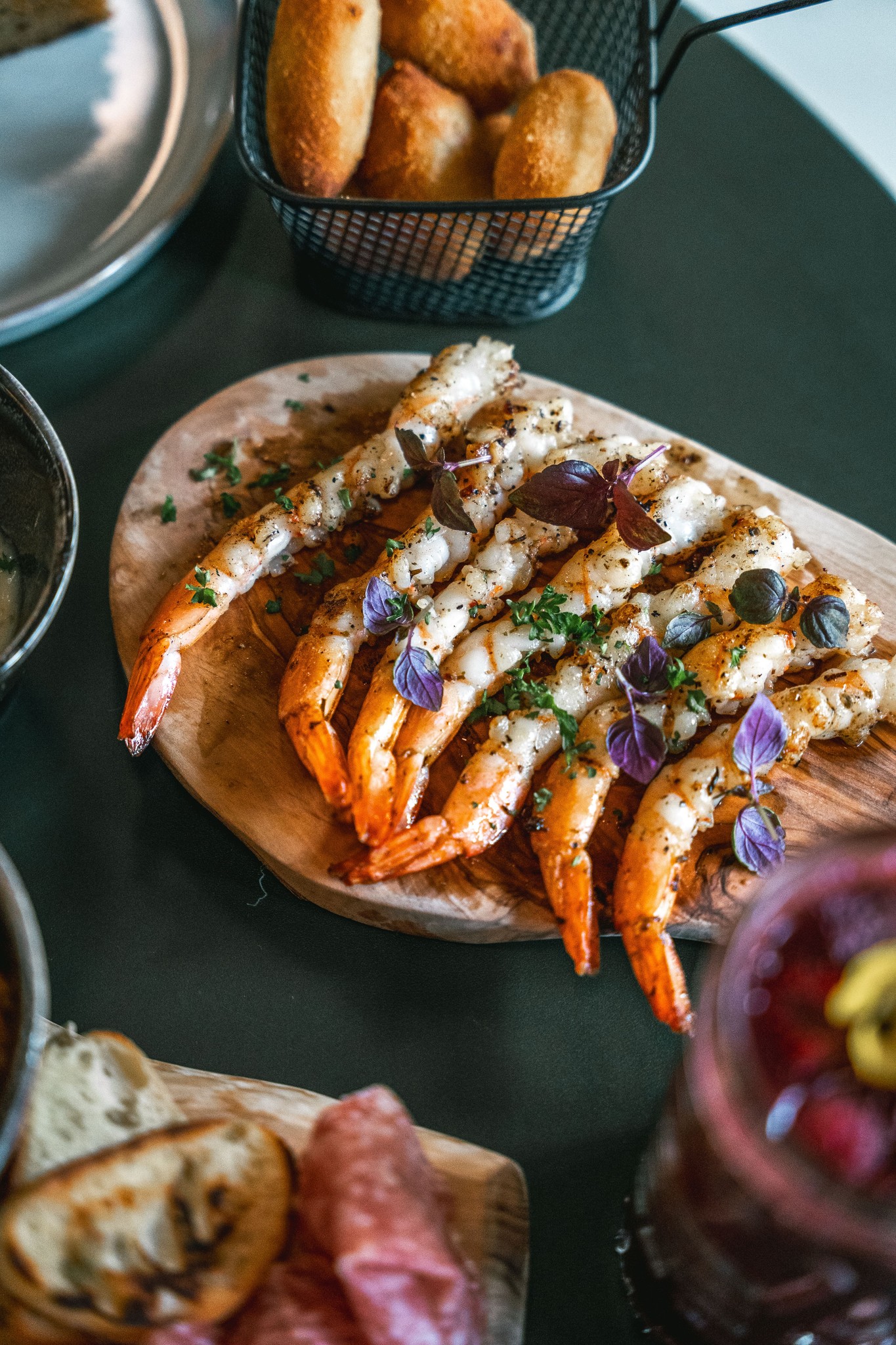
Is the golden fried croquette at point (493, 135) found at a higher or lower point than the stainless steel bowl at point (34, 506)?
higher

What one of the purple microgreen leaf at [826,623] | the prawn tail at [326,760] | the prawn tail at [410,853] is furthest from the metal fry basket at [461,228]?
the prawn tail at [410,853]

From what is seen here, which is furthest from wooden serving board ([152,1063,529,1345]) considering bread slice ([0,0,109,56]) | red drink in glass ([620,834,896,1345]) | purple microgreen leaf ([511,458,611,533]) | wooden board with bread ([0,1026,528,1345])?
bread slice ([0,0,109,56])

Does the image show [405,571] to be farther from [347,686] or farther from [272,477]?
[272,477]

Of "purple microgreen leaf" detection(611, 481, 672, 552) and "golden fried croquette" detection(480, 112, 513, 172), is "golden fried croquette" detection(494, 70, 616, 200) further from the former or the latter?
"purple microgreen leaf" detection(611, 481, 672, 552)

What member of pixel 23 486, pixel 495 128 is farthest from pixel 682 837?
pixel 495 128

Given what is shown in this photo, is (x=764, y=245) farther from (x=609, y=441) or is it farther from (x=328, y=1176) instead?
(x=328, y=1176)

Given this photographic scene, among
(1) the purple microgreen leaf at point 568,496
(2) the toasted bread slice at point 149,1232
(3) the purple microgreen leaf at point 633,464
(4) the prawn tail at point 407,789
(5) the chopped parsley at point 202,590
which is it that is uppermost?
(3) the purple microgreen leaf at point 633,464

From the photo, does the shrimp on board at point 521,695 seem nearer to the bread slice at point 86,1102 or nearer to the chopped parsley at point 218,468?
the bread slice at point 86,1102
